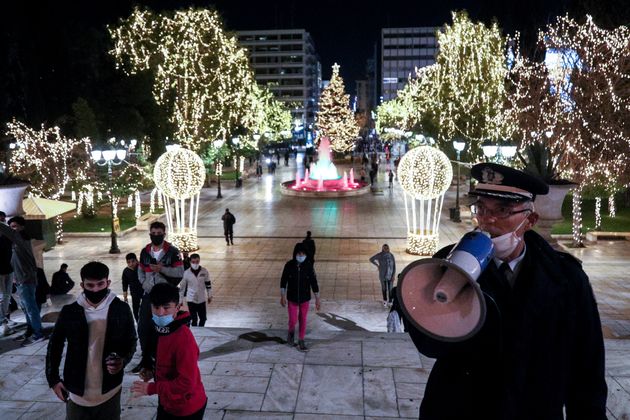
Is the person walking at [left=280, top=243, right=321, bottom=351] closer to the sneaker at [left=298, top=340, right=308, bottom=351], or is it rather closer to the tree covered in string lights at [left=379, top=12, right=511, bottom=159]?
the sneaker at [left=298, top=340, right=308, bottom=351]

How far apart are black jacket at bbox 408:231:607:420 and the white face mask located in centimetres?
8

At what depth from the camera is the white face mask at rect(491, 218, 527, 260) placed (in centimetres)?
272

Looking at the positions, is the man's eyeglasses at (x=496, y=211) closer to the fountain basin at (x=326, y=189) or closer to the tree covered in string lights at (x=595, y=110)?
the tree covered in string lights at (x=595, y=110)

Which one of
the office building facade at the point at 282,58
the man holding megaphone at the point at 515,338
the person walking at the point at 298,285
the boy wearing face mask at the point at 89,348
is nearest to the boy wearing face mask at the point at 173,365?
the boy wearing face mask at the point at 89,348

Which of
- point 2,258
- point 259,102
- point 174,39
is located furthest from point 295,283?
point 259,102

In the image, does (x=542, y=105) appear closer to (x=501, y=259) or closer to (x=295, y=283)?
(x=295, y=283)

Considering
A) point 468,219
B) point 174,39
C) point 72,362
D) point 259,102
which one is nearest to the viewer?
point 72,362

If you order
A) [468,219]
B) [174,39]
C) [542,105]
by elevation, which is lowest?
[468,219]

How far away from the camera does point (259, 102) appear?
178 ft

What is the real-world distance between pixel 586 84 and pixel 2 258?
821 inches

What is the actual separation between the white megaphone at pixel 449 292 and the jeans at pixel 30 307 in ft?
23.8

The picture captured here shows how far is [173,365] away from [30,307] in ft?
16.1

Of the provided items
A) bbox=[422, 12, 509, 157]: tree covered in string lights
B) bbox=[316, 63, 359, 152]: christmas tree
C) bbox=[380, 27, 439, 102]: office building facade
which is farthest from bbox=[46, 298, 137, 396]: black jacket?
bbox=[380, 27, 439, 102]: office building facade

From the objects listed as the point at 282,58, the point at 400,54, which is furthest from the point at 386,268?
the point at 400,54
